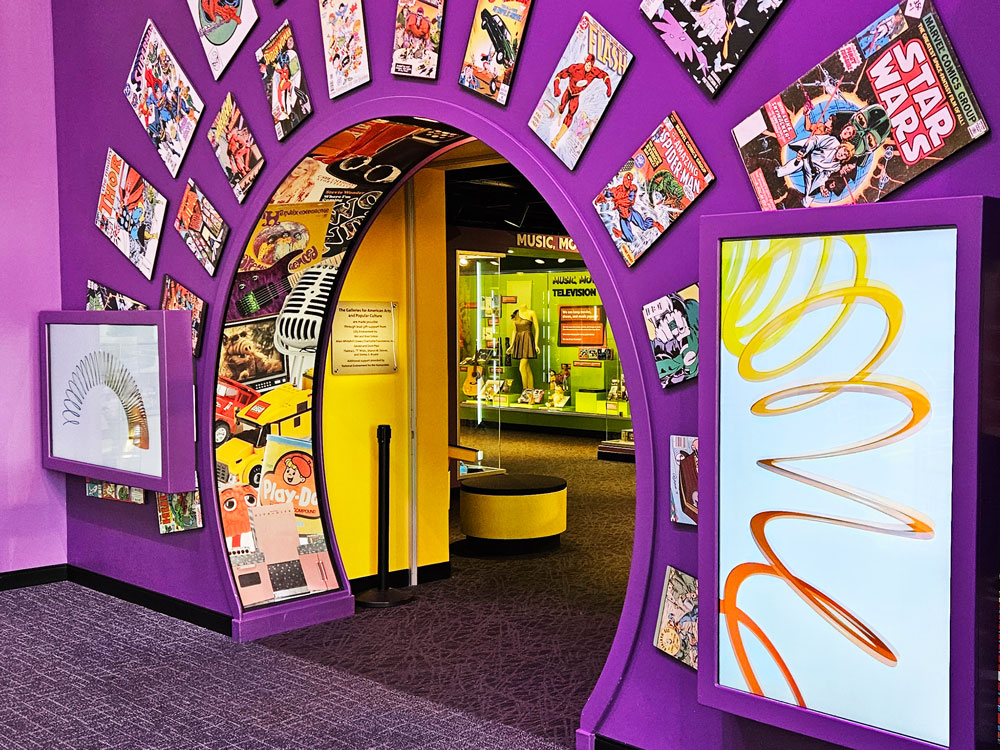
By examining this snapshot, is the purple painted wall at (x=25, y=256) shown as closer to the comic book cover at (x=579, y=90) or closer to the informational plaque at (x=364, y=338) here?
the informational plaque at (x=364, y=338)

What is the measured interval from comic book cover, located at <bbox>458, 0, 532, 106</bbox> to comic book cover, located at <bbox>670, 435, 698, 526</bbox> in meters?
1.36

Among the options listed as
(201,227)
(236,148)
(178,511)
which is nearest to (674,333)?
(236,148)

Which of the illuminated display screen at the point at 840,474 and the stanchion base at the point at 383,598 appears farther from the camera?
the stanchion base at the point at 383,598

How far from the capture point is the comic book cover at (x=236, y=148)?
493 centimetres

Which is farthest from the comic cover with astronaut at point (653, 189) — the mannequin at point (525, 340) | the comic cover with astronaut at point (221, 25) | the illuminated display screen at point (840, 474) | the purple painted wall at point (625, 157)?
the mannequin at point (525, 340)

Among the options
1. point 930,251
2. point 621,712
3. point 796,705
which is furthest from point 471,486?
point 930,251

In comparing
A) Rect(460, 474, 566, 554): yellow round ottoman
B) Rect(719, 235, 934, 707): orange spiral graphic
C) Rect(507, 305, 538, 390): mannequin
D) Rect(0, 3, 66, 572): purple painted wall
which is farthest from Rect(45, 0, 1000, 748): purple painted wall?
Rect(507, 305, 538, 390): mannequin

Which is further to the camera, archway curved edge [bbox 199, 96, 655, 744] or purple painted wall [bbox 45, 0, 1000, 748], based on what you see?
archway curved edge [bbox 199, 96, 655, 744]

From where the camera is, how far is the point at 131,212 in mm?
5754

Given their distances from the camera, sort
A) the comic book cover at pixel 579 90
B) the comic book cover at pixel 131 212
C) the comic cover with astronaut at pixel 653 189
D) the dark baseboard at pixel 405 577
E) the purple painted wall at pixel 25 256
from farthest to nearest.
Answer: the purple painted wall at pixel 25 256 < the dark baseboard at pixel 405 577 < the comic book cover at pixel 131 212 < the comic book cover at pixel 579 90 < the comic cover with astronaut at pixel 653 189

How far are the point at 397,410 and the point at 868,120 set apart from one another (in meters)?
3.80

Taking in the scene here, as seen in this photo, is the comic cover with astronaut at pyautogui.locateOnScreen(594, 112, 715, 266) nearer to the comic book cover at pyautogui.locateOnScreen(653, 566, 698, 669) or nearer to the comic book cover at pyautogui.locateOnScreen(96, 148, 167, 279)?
the comic book cover at pyautogui.locateOnScreen(653, 566, 698, 669)

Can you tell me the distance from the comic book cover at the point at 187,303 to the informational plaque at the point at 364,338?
0.76 metres

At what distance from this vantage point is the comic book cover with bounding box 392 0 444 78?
3.96 m
